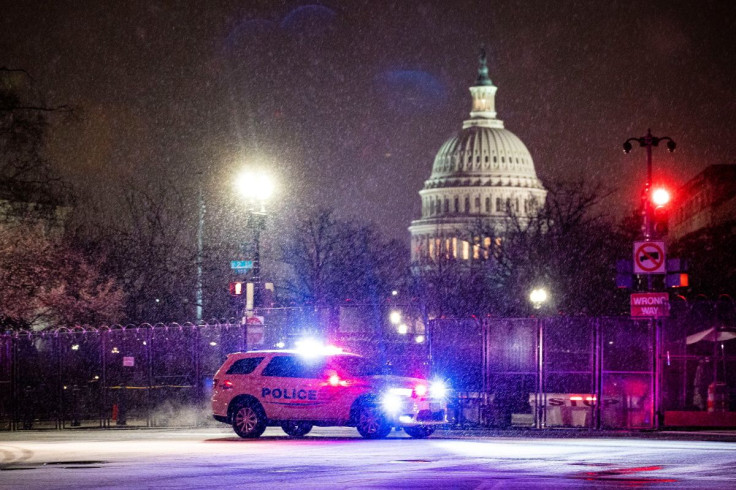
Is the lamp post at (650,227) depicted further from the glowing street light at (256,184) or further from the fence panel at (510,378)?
the glowing street light at (256,184)

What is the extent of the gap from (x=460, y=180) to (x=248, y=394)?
167727 millimetres

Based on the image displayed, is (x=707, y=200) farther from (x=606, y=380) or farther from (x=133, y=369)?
(x=606, y=380)

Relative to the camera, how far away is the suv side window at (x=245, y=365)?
26.4m

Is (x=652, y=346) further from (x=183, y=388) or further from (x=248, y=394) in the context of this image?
(x=183, y=388)

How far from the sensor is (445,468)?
18.3 m

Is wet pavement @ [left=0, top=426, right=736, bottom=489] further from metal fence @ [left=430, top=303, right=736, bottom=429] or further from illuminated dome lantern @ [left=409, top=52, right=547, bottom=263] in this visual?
illuminated dome lantern @ [left=409, top=52, right=547, bottom=263]

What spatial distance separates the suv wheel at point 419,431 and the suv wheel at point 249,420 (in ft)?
8.73

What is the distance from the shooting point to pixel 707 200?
5236 inches

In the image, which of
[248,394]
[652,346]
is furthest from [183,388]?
[652,346]

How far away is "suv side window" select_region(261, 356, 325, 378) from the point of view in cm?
2578

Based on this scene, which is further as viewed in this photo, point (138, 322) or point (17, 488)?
point (138, 322)

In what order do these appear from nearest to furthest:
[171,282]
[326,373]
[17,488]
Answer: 1. [17,488]
2. [326,373]
3. [171,282]

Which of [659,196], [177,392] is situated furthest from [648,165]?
[177,392]

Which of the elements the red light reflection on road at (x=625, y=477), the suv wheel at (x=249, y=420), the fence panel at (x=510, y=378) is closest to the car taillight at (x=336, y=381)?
the suv wheel at (x=249, y=420)
